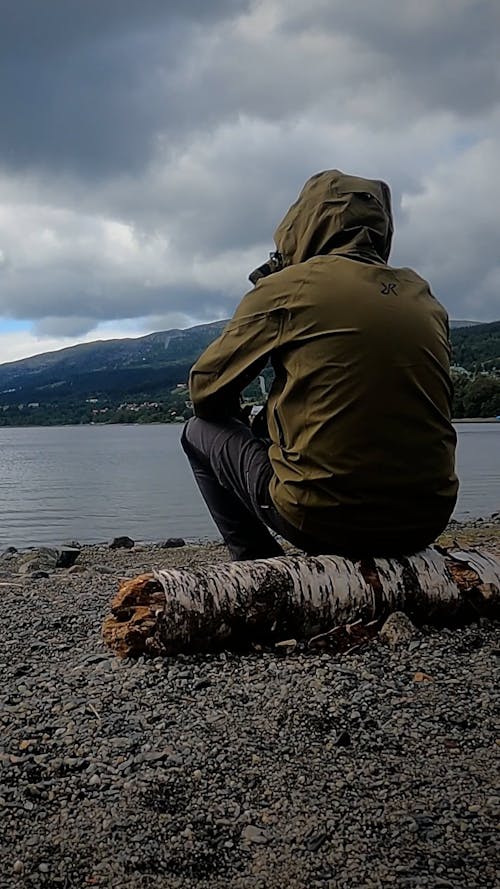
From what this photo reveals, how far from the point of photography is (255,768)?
2.97m

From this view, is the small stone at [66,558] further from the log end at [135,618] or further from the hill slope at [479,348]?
the hill slope at [479,348]

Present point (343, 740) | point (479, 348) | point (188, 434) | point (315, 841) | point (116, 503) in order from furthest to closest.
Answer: point (479, 348) < point (116, 503) < point (188, 434) < point (343, 740) < point (315, 841)

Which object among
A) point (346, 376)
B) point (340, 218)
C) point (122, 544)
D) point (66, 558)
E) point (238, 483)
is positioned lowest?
point (122, 544)

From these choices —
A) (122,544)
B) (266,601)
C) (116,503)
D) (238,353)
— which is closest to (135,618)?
(266,601)

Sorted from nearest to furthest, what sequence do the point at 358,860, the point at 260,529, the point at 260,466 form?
the point at 358,860 → the point at 260,466 → the point at 260,529

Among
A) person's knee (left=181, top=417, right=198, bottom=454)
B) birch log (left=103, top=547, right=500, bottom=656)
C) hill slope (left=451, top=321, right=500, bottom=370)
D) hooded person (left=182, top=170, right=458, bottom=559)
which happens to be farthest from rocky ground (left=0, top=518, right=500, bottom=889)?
hill slope (left=451, top=321, right=500, bottom=370)

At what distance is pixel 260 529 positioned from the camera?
210 inches

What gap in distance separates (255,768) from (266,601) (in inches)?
49.8

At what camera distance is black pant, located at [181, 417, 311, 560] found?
461 cm

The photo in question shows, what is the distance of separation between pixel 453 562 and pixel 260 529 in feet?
4.09

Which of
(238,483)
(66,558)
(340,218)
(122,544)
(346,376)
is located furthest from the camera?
(122,544)

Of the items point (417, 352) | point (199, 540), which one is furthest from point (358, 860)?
point (199, 540)

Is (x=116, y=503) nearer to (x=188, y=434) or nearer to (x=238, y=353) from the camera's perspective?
(x=188, y=434)

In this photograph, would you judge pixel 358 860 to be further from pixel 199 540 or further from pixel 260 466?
pixel 199 540
